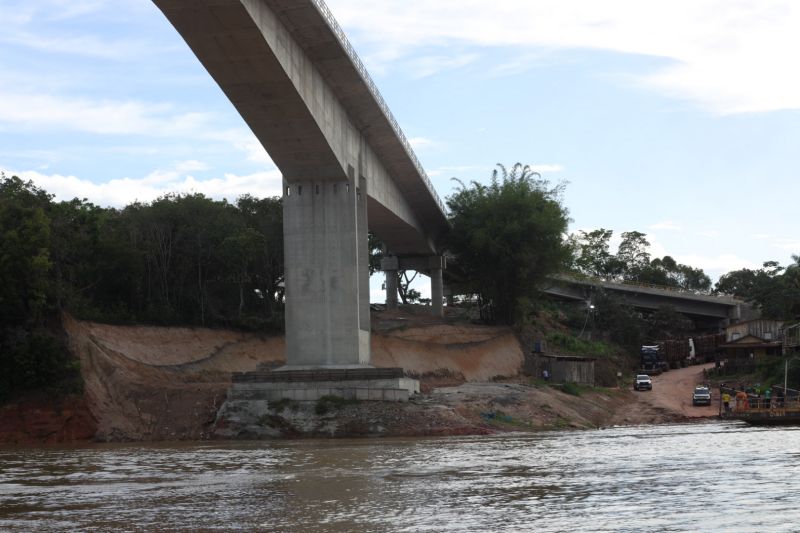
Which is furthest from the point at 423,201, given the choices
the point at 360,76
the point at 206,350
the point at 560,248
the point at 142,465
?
the point at 142,465

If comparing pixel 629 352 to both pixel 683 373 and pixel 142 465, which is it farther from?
pixel 142 465

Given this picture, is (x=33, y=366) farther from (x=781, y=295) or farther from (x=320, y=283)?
(x=781, y=295)

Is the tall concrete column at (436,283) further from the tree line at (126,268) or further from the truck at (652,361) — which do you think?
the tree line at (126,268)

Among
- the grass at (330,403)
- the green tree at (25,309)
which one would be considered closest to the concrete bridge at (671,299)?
the grass at (330,403)

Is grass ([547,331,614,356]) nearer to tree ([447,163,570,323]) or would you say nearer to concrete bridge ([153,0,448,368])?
tree ([447,163,570,323])

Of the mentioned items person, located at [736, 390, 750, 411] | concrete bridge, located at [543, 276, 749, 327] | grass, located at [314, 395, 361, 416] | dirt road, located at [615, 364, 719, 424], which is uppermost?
concrete bridge, located at [543, 276, 749, 327]

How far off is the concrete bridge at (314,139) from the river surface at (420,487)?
12.6 metres

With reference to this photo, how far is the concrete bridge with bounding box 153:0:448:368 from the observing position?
3500cm

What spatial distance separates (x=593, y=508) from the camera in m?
18.0

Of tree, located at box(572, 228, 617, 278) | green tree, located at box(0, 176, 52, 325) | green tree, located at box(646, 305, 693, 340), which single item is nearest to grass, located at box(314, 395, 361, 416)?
green tree, located at box(0, 176, 52, 325)

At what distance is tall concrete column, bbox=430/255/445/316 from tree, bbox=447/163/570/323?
5.90 m

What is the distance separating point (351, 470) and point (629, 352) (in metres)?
68.3

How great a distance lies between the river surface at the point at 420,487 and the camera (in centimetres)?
1705

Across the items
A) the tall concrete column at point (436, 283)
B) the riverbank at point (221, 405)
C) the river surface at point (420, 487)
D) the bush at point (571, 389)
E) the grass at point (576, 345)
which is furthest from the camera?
the tall concrete column at point (436, 283)
